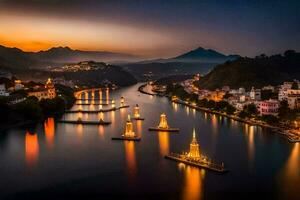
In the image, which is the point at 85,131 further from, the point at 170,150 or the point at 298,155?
the point at 298,155

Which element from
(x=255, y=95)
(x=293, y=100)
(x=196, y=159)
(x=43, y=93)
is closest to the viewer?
(x=196, y=159)

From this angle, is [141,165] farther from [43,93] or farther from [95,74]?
[95,74]

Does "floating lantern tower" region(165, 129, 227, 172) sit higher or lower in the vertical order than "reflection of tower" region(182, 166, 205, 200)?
higher

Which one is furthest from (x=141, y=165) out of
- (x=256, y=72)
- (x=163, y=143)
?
(x=256, y=72)

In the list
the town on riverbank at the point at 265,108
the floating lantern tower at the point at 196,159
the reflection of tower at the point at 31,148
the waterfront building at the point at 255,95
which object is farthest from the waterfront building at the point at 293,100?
the reflection of tower at the point at 31,148

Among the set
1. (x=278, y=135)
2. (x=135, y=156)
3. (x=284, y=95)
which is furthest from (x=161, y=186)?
(x=284, y=95)

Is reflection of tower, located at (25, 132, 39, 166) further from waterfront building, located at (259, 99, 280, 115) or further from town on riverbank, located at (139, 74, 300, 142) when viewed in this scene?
waterfront building, located at (259, 99, 280, 115)

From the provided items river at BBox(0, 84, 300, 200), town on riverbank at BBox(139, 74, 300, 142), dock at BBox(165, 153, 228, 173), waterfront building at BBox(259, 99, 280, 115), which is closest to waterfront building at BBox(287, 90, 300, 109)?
town on riverbank at BBox(139, 74, 300, 142)
